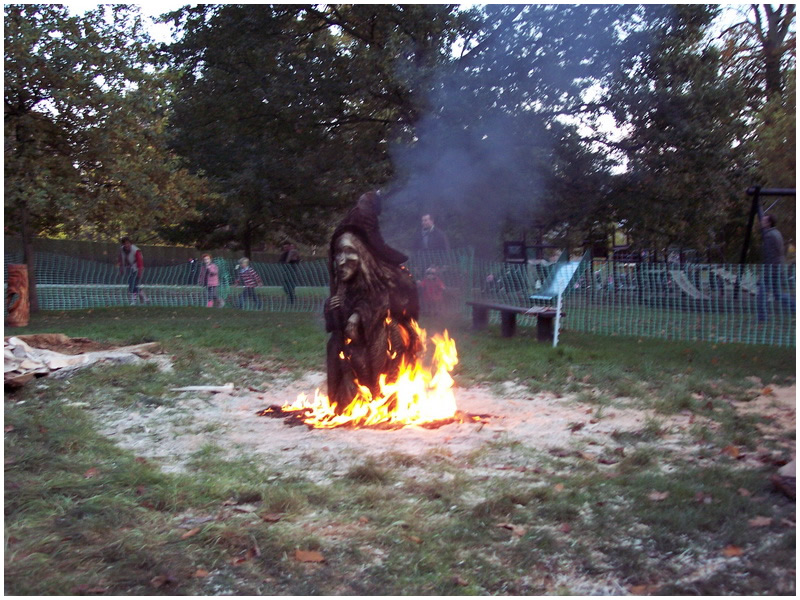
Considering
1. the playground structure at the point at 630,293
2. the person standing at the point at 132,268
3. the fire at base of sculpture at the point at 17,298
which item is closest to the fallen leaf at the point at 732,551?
the playground structure at the point at 630,293

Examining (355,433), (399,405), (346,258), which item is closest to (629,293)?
(399,405)

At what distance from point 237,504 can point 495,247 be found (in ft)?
50.7

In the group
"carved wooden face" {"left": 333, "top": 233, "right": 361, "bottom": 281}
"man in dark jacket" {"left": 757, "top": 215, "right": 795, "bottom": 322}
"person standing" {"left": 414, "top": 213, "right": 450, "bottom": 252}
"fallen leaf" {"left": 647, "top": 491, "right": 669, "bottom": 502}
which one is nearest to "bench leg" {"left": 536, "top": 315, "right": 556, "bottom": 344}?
"person standing" {"left": 414, "top": 213, "right": 450, "bottom": 252}

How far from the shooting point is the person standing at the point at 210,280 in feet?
60.7

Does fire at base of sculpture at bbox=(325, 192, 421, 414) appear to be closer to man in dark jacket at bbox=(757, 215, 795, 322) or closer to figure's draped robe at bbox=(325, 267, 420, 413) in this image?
figure's draped robe at bbox=(325, 267, 420, 413)

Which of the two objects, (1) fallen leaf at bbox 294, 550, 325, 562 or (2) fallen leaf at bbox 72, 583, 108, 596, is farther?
(1) fallen leaf at bbox 294, 550, 325, 562

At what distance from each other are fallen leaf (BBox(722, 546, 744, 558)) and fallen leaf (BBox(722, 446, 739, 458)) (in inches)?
66.0

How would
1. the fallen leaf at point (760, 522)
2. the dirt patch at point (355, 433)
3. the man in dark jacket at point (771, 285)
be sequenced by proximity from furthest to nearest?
the man in dark jacket at point (771, 285) → the dirt patch at point (355, 433) → the fallen leaf at point (760, 522)

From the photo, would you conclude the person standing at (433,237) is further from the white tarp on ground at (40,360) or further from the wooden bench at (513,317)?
the white tarp on ground at (40,360)

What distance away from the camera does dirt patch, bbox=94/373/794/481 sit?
5449 mm

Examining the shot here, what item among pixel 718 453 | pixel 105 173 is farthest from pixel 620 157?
pixel 718 453

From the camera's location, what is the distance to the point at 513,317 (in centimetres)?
1202

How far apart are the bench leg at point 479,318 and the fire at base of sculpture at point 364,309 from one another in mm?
5991

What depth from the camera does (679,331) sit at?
11.9 m
